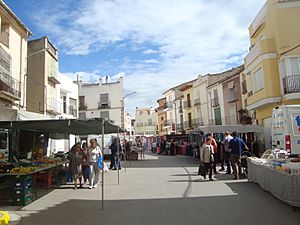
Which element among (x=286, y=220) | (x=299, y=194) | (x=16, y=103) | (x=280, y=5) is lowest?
(x=286, y=220)

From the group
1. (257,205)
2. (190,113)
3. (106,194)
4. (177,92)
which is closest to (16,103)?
(106,194)

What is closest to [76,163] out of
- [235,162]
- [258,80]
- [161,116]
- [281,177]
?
[235,162]

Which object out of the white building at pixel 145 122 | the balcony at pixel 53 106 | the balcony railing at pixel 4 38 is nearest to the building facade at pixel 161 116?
the white building at pixel 145 122

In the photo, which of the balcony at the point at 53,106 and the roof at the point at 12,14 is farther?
the balcony at the point at 53,106

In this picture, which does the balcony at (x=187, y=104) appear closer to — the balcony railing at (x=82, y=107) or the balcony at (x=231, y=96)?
the balcony at (x=231, y=96)

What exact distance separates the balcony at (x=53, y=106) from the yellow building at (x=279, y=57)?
16585mm

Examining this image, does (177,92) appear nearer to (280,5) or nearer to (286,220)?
(280,5)

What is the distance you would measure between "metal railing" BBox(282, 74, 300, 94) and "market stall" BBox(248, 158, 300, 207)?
11171 mm

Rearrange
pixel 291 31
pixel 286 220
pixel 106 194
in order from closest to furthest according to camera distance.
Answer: pixel 286 220 < pixel 106 194 < pixel 291 31

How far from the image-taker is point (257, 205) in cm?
745

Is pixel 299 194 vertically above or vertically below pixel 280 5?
below

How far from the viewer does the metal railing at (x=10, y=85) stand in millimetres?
17259

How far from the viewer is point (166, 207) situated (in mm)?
7531

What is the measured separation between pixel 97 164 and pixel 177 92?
50.6 m
